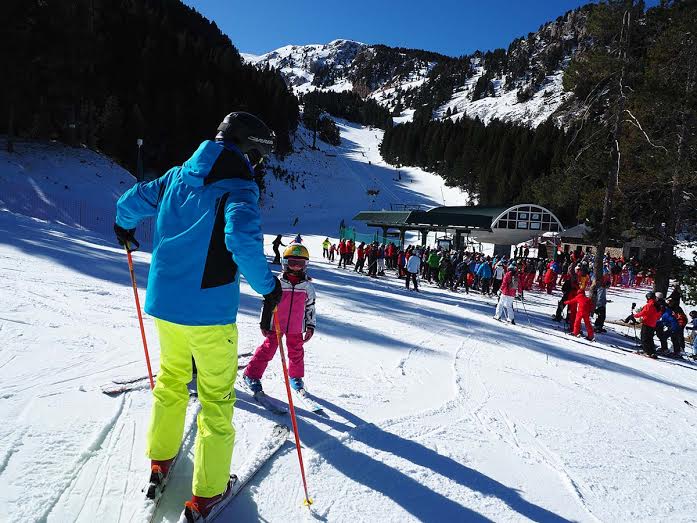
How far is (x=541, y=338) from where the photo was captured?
349 inches

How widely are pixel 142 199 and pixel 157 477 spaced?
147cm

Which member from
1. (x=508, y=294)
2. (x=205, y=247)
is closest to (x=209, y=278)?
(x=205, y=247)

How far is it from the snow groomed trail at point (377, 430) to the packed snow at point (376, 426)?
13 mm

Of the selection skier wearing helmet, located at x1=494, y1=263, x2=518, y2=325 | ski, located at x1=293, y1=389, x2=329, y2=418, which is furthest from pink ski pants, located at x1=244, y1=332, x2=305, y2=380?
skier wearing helmet, located at x1=494, y1=263, x2=518, y2=325

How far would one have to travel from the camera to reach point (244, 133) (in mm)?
2172

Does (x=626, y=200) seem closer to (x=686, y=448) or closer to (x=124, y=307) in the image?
(x=686, y=448)

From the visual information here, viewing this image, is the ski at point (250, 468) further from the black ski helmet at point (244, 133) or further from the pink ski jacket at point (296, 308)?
the black ski helmet at point (244, 133)

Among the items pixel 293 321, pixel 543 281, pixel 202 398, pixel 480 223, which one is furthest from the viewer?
pixel 480 223

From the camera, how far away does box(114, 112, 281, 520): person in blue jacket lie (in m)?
1.96

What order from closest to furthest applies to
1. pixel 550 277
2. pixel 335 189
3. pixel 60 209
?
pixel 550 277 → pixel 60 209 → pixel 335 189

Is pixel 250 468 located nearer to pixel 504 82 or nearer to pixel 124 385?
pixel 124 385

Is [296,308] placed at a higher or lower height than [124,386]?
higher

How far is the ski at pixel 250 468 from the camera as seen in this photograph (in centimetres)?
194

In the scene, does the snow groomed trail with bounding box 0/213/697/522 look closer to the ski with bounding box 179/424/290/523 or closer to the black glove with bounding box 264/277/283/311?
the ski with bounding box 179/424/290/523
